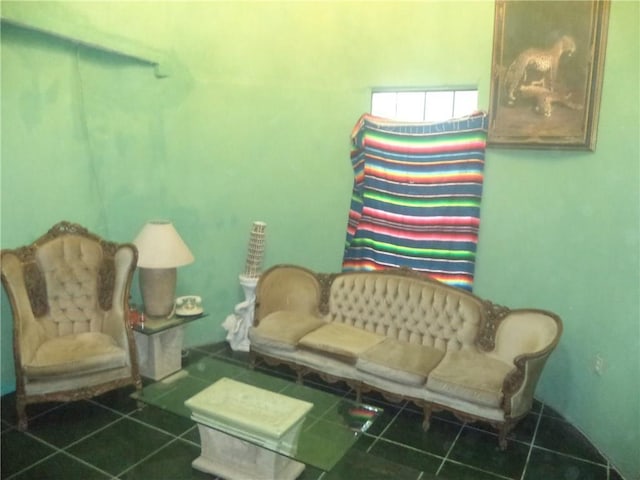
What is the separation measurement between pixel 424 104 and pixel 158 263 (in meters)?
Result: 2.47

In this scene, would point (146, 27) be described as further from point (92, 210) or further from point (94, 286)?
point (94, 286)

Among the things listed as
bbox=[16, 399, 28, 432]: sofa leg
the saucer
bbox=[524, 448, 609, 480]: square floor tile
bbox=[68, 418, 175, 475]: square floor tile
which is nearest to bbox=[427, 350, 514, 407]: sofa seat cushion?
bbox=[524, 448, 609, 480]: square floor tile

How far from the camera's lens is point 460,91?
4.07 meters

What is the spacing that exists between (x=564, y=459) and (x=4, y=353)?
3.80 m

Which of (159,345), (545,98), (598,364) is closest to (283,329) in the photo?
(159,345)

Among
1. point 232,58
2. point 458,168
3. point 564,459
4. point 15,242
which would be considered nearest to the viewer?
point 564,459

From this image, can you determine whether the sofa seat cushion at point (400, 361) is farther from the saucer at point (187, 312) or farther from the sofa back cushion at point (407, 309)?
the saucer at point (187, 312)

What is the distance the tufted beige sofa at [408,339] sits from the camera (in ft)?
10.6

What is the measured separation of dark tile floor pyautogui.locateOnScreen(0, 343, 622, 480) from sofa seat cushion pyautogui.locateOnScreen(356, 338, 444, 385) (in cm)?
34

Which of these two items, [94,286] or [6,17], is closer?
[6,17]

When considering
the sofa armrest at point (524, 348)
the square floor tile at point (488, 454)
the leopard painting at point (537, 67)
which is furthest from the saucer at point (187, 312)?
the leopard painting at point (537, 67)

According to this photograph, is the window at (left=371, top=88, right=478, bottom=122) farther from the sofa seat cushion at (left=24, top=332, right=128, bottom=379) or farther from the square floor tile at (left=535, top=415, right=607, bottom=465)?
the sofa seat cushion at (left=24, top=332, right=128, bottom=379)

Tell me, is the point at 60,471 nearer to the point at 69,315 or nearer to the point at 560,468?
the point at 69,315

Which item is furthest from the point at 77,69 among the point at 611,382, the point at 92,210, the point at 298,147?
the point at 611,382
